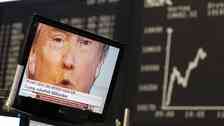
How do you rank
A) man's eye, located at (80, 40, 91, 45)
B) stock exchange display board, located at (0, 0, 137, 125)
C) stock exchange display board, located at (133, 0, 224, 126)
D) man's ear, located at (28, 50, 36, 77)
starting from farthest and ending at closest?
stock exchange display board, located at (0, 0, 137, 125) < stock exchange display board, located at (133, 0, 224, 126) < man's eye, located at (80, 40, 91, 45) < man's ear, located at (28, 50, 36, 77)

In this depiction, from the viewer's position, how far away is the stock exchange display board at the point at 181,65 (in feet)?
7.14

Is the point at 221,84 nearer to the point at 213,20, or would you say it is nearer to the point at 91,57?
the point at 213,20

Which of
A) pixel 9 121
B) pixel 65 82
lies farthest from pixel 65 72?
pixel 9 121

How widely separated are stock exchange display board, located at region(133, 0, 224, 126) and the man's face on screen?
0.44 m

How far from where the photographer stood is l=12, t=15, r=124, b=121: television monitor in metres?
1.80

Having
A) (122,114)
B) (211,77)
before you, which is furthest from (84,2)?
(211,77)

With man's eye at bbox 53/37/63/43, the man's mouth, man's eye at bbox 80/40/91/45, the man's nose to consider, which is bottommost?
the man's mouth

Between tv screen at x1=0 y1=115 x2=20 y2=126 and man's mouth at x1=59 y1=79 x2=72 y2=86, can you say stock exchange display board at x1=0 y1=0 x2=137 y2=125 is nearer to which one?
tv screen at x1=0 y1=115 x2=20 y2=126

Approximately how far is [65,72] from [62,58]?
0.05 metres

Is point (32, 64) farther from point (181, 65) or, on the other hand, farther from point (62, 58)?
point (181, 65)

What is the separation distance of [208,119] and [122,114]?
42cm

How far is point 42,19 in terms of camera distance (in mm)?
1813

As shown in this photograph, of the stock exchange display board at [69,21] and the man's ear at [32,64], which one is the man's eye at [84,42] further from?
the stock exchange display board at [69,21]

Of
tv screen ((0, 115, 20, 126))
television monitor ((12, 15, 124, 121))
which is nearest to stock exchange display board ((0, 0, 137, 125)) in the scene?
tv screen ((0, 115, 20, 126))
